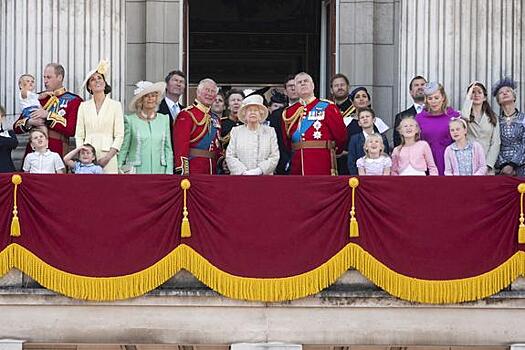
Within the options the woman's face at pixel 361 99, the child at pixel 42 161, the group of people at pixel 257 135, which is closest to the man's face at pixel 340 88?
the group of people at pixel 257 135

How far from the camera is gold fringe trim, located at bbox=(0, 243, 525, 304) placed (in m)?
17.0

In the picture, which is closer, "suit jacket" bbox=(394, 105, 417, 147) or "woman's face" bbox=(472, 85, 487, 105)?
"suit jacket" bbox=(394, 105, 417, 147)

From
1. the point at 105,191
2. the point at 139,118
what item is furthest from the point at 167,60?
the point at 105,191

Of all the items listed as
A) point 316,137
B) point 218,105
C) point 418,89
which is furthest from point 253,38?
point 316,137

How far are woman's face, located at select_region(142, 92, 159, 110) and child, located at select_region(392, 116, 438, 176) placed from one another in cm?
285

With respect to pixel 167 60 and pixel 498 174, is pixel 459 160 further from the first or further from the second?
pixel 167 60

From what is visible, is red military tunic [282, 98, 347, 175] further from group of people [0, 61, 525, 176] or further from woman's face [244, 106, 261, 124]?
woman's face [244, 106, 261, 124]

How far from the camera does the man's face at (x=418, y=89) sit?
19.0m

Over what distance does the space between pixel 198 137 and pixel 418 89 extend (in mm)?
2797

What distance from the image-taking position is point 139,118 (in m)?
18.3

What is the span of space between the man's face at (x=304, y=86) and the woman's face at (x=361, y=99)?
73 cm

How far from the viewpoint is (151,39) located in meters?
21.2

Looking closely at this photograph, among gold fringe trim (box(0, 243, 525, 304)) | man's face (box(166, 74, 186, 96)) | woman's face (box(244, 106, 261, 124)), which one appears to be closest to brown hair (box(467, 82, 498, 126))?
gold fringe trim (box(0, 243, 525, 304))

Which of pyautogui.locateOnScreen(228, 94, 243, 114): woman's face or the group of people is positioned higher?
pyautogui.locateOnScreen(228, 94, 243, 114): woman's face
